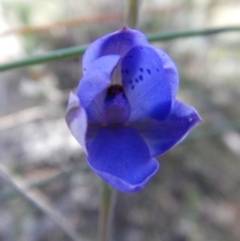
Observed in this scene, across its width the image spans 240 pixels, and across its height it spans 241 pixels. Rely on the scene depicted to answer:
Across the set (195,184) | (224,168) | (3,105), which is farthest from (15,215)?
(224,168)

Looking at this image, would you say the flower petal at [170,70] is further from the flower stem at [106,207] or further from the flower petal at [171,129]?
the flower stem at [106,207]

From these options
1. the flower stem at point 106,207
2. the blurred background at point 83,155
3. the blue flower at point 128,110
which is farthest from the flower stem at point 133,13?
the blurred background at point 83,155

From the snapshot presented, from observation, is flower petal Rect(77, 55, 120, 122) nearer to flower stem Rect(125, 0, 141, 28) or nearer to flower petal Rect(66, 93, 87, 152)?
flower petal Rect(66, 93, 87, 152)

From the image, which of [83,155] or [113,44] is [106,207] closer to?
[113,44]

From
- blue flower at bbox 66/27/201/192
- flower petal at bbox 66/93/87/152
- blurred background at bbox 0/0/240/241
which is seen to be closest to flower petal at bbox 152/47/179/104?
blue flower at bbox 66/27/201/192

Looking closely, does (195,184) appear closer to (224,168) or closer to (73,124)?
(224,168)

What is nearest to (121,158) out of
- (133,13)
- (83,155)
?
(133,13)
